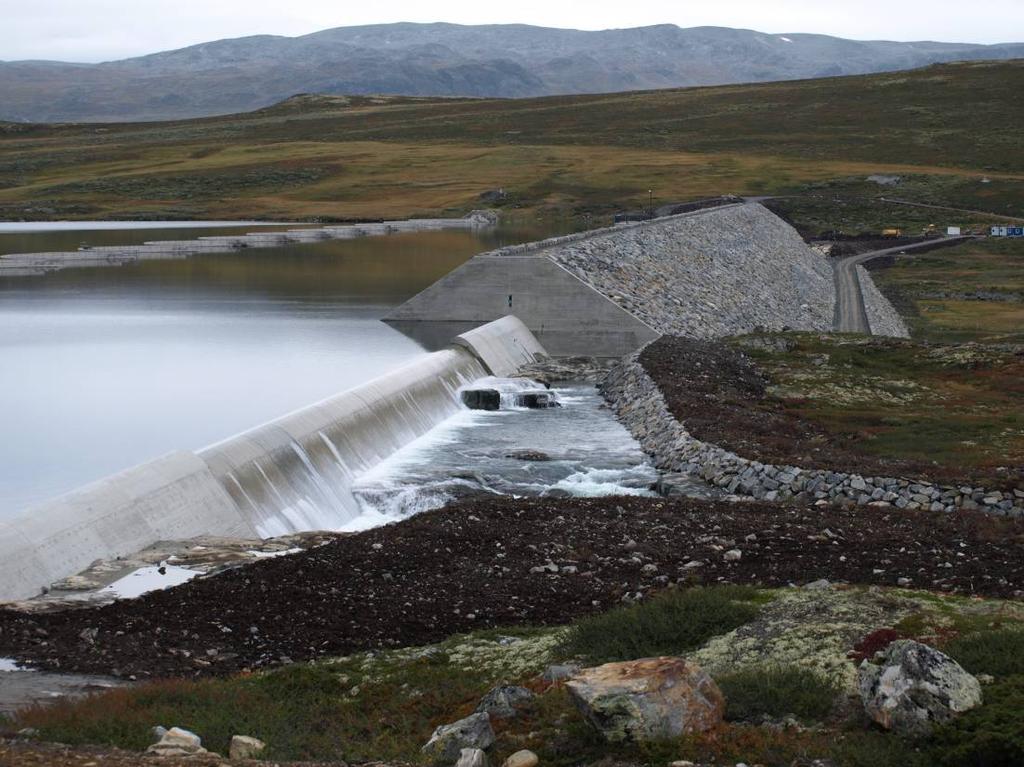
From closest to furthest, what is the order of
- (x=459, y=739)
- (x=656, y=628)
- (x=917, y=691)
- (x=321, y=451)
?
1. (x=917, y=691)
2. (x=459, y=739)
3. (x=656, y=628)
4. (x=321, y=451)

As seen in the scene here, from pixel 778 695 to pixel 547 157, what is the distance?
14238cm

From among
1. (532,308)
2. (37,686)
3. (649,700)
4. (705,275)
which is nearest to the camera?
(649,700)

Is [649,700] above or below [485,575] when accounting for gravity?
above

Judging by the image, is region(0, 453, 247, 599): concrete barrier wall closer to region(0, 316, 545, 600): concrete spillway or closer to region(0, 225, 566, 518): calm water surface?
region(0, 316, 545, 600): concrete spillway

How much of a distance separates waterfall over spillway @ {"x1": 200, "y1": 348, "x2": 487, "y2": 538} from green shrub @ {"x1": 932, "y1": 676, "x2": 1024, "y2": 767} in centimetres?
1406

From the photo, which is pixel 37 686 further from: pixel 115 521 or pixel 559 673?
pixel 115 521

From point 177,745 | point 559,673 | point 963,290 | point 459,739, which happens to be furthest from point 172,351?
point 963,290

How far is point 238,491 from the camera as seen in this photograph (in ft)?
72.3

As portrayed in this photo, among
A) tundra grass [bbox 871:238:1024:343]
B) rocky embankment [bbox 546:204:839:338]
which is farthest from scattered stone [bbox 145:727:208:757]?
tundra grass [bbox 871:238:1024:343]

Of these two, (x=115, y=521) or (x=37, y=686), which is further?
(x=115, y=521)

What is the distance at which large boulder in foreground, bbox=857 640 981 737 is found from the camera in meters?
9.73

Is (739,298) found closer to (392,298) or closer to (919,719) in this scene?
(392,298)

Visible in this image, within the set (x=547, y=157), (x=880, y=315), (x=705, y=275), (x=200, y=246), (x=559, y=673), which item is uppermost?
(x=547, y=157)

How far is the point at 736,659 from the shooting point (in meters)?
12.3
